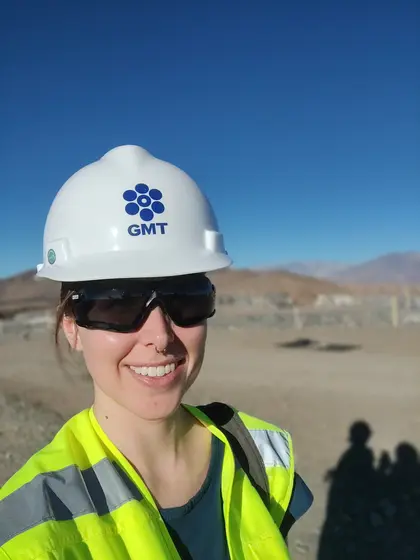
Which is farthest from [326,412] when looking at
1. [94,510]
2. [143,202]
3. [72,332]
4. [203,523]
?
[94,510]

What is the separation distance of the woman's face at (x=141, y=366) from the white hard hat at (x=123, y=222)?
7.7 inches

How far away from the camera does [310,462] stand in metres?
6.38

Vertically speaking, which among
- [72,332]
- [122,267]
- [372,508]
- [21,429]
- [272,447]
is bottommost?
[372,508]

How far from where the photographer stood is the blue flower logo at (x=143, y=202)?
1.71m

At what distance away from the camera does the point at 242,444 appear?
6.35 feet

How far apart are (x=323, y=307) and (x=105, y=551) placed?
25.3m

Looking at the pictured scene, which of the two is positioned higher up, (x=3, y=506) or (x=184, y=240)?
(x=184, y=240)

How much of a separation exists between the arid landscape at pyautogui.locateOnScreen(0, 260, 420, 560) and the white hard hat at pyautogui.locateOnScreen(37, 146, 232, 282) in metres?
1.00

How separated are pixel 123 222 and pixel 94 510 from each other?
0.86 metres

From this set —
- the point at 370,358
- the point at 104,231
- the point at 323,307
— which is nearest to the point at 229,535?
the point at 104,231

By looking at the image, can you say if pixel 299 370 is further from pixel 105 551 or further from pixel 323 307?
pixel 323 307

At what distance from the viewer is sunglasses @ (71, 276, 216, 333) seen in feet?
5.24

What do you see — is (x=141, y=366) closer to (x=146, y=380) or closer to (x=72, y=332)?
(x=146, y=380)

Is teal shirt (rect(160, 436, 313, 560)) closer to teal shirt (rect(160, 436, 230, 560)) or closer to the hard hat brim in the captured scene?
teal shirt (rect(160, 436, 230, 560))
